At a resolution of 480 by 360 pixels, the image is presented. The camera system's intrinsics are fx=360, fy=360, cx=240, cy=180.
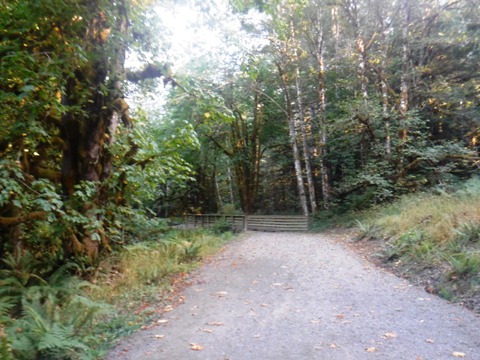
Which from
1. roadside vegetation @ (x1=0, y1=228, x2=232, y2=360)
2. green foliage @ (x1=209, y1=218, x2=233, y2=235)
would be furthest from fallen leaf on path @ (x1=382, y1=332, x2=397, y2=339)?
green foliage @ (x1=209, y1=218, x2=233, y2=235)

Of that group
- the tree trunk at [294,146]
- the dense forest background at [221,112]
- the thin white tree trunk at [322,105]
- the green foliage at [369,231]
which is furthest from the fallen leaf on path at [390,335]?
the tree trunk at [294,146]

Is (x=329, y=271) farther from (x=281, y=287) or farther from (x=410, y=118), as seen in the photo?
(x=410, y=118)

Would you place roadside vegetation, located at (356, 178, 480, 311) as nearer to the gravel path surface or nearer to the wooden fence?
the gravel path surface

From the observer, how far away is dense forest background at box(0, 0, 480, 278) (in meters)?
6.32

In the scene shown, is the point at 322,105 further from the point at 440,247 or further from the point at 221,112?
the point at 440,247

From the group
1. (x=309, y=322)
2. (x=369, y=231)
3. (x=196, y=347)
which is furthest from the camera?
(x=369, y=231)

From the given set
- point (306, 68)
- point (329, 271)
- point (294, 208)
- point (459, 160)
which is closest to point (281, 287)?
point (329, 271)

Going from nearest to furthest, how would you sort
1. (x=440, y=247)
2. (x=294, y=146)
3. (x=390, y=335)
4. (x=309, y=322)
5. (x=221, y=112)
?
(x=390, y=335) < (x=309, y=322) < (x=440, y=247) < (x=221, y=112) < (x=294, y=146)

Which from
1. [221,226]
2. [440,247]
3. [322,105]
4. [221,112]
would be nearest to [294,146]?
[322,105]

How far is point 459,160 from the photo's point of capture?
17.0m

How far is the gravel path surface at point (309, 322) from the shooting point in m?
4.35

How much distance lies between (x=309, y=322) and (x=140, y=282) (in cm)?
417

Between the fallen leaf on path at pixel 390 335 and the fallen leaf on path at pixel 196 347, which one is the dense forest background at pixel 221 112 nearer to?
the fallen leaf on path at pixel 196 347

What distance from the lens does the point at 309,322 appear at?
531 centimetres
